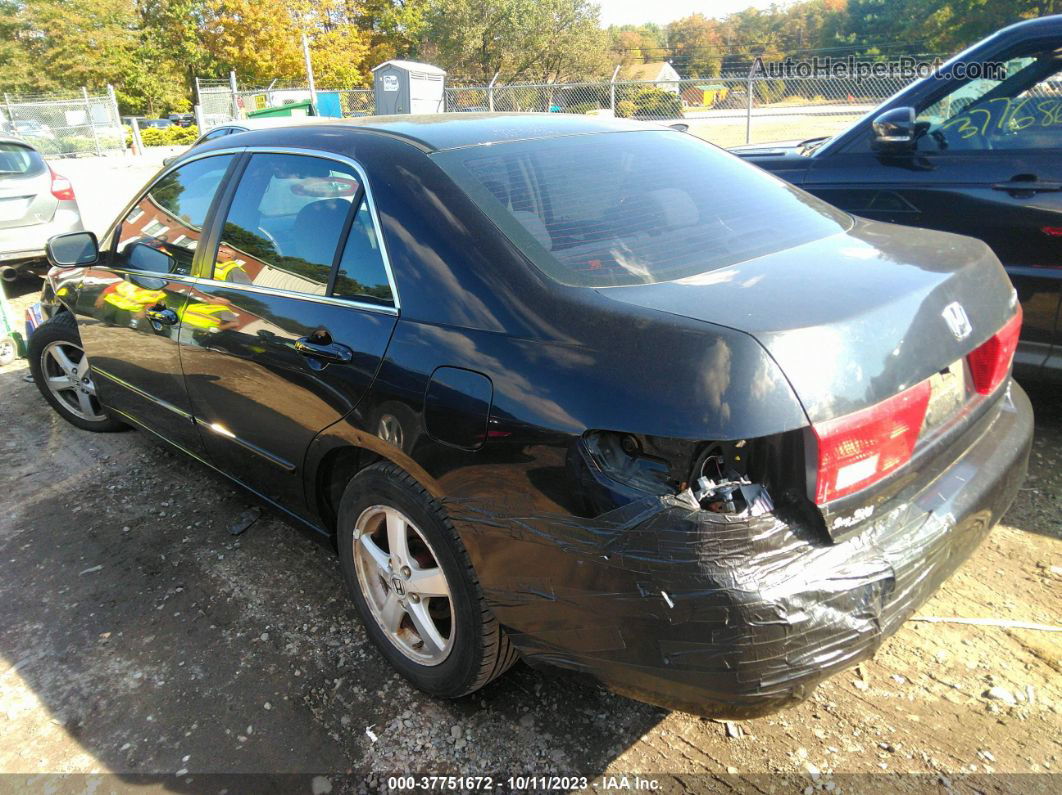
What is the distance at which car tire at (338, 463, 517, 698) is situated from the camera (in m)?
Result: 2.06

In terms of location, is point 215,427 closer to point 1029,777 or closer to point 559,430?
point 559,430

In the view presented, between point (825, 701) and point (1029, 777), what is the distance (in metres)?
0.54

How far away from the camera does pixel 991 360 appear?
→ 220 cm

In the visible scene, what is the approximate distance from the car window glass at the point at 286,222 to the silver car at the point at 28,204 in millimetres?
6103

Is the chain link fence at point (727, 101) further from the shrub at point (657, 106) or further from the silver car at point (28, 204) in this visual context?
the silver car at point (28, 204)

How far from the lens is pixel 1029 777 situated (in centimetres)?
201

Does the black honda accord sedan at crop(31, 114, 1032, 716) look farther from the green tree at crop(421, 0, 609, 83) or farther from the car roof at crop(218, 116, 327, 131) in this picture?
the green tree at crop(421, 0, 609, 83)

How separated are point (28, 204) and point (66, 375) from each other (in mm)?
4302

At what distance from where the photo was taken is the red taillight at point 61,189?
308 inches

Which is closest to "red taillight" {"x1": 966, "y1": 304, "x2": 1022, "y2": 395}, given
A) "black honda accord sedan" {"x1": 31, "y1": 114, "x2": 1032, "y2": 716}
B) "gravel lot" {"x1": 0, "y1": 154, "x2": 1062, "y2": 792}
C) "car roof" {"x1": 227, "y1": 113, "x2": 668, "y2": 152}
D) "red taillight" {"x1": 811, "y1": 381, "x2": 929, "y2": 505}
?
"black honda accord sedan" {"x1": 31, "y1": 114, "x2": 1032, "y2": 716}

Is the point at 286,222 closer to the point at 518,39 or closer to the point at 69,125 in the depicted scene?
the point at 69,125

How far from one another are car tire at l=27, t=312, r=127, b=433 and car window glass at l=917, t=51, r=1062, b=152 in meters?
4.86

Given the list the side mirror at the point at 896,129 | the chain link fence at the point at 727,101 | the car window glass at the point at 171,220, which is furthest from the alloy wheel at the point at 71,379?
the chain link fence at the point at 727,101

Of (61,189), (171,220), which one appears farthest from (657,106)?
(171,220)
